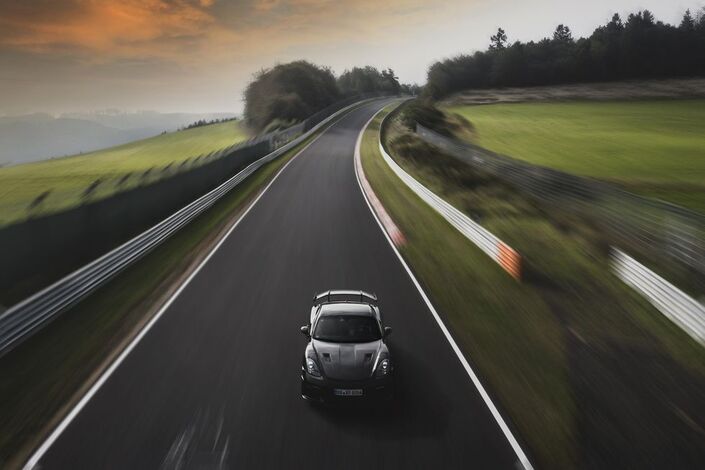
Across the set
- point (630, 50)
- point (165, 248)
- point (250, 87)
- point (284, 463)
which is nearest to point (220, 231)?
point (165, 248)

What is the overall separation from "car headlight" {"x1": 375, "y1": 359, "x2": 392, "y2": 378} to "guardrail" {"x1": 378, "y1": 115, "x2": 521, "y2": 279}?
7.87 metres

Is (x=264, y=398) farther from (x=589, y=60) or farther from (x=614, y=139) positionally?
(x=589, y=60)

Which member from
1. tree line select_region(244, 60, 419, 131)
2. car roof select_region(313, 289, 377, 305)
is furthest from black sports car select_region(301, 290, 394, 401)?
tree line select_region(244, 60, 419, 131)

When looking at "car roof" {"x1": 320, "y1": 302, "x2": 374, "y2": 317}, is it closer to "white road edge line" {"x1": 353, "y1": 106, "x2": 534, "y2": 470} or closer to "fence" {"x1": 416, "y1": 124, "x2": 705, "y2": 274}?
"white road edge line" {"x1": 353, "y1": 106, "x2": 534, "y2": 470}

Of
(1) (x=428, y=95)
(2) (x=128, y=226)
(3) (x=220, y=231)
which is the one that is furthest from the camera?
(1) (x=428, y=95)

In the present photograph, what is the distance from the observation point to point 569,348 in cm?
1059

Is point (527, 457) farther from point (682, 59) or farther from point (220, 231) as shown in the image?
point (682, 59)

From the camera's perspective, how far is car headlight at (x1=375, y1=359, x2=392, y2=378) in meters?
7.96

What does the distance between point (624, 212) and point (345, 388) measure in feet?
41.3

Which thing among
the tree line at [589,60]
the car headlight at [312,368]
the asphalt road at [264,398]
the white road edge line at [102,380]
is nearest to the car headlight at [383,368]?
the asphalt road at [264,398]

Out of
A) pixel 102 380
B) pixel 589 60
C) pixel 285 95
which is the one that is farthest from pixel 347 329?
pixel 589 60

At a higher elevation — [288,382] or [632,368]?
[288,382]

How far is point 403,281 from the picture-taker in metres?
14.3

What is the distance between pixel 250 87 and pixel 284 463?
79401mm
